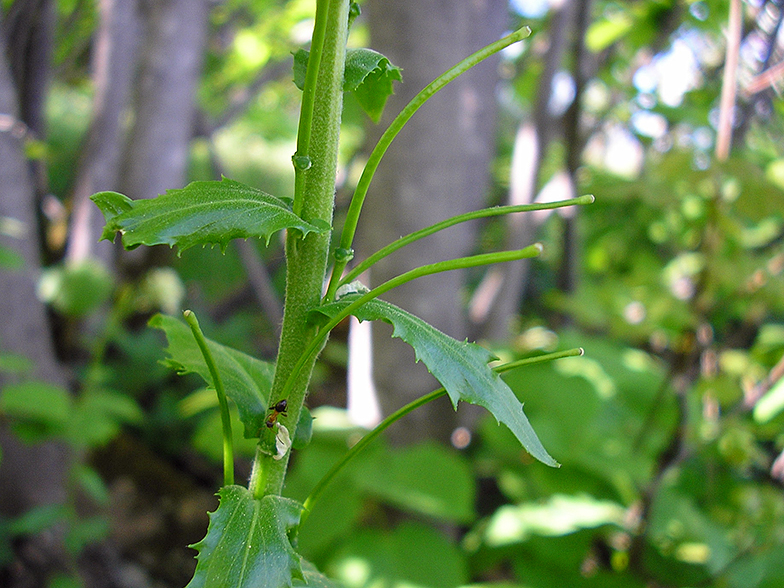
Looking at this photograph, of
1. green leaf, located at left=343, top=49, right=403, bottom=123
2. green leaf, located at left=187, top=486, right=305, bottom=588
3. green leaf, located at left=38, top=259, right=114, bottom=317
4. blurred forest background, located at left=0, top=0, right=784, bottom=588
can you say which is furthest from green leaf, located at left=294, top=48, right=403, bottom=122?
green leaf, located at left=38, top=259, right=114, bottom=317

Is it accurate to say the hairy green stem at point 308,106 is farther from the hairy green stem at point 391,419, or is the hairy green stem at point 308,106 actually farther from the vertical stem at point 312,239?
the hairy green stem at point 391,419

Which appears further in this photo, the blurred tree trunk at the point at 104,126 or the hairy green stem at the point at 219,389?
the blurred tree trunk at the point at 104,126

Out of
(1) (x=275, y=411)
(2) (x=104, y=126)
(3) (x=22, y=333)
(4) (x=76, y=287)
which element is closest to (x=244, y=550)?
(1) (x=275, y=411)

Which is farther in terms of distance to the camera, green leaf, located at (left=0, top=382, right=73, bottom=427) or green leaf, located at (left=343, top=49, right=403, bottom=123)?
green leaf, located at (left=0, top=382, right=73, bottom=427)

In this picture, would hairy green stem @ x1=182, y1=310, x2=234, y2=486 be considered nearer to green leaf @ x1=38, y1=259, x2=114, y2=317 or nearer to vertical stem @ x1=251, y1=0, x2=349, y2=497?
vertical stem @ x1=251, y1=0, x2=349, y2=497

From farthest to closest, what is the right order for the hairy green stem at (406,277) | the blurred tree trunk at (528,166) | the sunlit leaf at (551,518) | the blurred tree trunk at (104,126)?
the blurred tree trunk at (104,126), the blurred tree trunk at (528,166), the sunlit leaf at (551,518), the hairy green stem at (406,277)

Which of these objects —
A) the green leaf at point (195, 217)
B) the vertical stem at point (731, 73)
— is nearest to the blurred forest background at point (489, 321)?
the vertical stem at point (731, 73)

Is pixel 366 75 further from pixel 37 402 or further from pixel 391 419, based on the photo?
pixel 37 402
